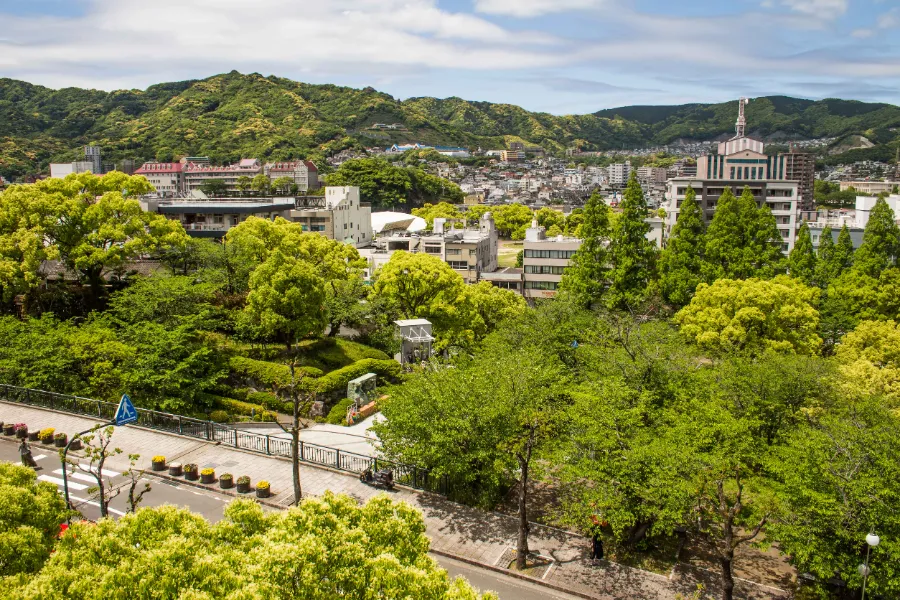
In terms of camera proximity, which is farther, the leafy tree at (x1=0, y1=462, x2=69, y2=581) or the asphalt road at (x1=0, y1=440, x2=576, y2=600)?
the asphalt road at (x1=0, y1=440, x2=576, y2=600)

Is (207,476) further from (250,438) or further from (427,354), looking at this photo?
(427,354)

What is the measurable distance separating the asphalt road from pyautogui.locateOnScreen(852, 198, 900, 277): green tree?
3741 cm

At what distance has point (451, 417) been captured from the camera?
755 inches

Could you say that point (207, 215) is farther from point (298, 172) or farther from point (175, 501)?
point (298, 172)

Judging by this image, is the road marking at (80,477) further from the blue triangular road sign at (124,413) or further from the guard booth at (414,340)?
the guard booth at (414,340)

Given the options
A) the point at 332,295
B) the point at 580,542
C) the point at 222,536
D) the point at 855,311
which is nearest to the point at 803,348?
the point at 855,311

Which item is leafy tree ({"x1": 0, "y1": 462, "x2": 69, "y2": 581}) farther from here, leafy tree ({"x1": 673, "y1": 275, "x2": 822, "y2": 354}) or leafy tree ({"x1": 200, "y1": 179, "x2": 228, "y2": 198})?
leafy tree ({"x1": 200, "y1": 179, "x2": 228, "y2": 198})

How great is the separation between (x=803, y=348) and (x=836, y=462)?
2074 centimetres

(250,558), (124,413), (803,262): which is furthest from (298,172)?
(250,558)

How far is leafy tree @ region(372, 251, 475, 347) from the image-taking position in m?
40.2

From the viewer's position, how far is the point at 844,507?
15000 millimetres

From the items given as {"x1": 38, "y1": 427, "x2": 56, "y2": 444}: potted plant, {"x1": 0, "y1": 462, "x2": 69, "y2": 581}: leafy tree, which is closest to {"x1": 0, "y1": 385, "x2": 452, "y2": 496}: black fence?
{"x1": 38, "y1": 427, "x2": 56, "y2": 444}: potted plant

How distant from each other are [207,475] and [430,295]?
21.9m

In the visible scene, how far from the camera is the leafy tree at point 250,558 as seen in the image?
29.6ft
